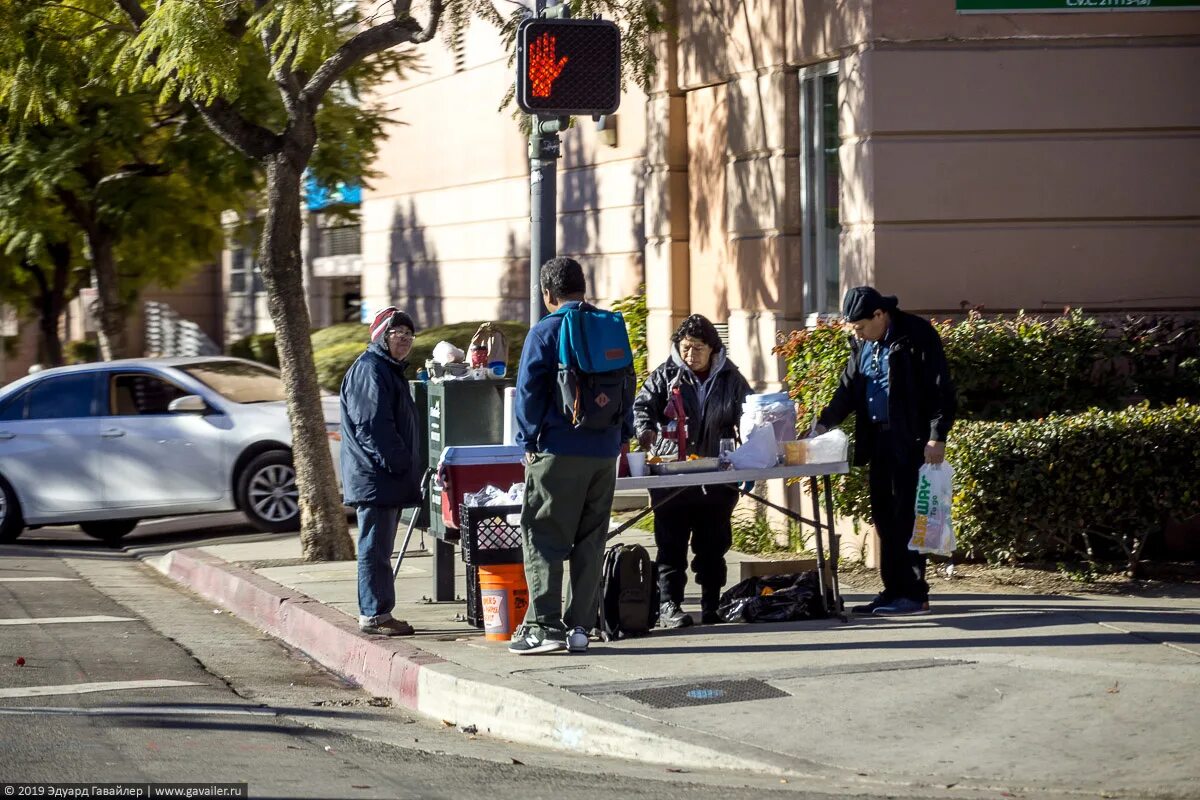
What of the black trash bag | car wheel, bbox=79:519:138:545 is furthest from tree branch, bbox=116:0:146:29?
the black trash bag

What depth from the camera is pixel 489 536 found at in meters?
8.55

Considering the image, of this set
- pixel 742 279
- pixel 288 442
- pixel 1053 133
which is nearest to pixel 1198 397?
pixel 1053 133

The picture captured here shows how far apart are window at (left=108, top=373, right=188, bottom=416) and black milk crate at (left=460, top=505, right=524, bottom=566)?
687 cm

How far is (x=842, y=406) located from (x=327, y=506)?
4.64m

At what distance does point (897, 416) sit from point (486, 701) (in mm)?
2869

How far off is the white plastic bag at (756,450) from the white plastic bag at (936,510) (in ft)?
2.83

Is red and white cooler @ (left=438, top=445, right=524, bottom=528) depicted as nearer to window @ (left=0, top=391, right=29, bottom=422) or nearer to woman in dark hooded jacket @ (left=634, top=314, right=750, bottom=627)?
woman in dark hooded jacket @ (left=634, top=314, right=750, bottom=627)

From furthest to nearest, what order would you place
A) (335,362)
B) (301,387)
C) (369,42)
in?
(335,362), (301,387), (369,42)

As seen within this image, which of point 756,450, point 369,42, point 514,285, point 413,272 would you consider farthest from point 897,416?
point 413,272

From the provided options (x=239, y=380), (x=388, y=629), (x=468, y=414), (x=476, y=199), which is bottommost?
(x=388, y=629)

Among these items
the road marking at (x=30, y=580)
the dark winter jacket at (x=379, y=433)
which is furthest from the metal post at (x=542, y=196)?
the road marking at (x=30, y=580)

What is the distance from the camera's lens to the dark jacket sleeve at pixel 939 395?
28.3 ft

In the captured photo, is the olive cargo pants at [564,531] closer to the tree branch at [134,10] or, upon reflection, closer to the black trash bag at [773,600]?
the black trash bag at [773,600]

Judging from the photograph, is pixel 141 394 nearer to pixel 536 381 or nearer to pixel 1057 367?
pixel 536 381
